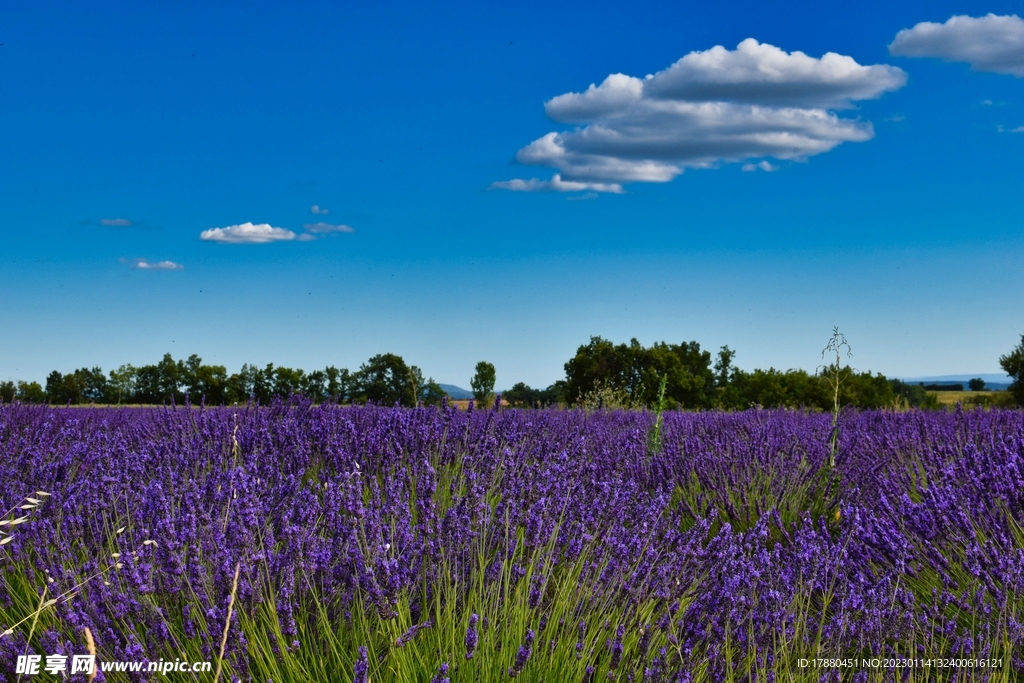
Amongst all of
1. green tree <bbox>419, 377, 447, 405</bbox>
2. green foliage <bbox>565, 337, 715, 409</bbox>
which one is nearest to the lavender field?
green tree <bbox>419, 377, 447, 405</bbox>

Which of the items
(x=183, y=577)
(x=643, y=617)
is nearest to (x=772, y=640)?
(x=643, y=617)

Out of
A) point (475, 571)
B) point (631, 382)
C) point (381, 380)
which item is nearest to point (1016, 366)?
point (631, 382)

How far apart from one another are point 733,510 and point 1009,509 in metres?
1.20

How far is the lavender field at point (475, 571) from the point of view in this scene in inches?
92.7

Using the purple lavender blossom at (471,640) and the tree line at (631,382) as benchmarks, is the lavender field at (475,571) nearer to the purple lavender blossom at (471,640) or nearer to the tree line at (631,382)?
the purple lavender blossom at (471,640)

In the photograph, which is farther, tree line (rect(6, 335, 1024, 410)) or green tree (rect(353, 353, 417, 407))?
tree line (rect(6, 335, 1024, 410))

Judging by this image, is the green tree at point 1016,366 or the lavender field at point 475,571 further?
the green tree at point 1016,366

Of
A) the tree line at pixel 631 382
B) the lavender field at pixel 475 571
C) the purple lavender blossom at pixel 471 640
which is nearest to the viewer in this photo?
the purple lavender blossom at pixel 471 640

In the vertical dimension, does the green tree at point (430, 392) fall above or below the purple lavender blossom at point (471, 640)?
above

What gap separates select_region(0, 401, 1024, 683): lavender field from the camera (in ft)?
7.73

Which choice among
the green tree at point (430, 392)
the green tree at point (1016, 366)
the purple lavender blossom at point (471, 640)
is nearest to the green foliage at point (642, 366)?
the green tree at point (1016, 366)

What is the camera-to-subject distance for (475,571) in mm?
2725

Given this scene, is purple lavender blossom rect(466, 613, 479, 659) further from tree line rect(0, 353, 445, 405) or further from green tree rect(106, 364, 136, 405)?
green tree rect(106, 364, 136, 405)

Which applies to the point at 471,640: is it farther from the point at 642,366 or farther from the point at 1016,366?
the point at 642,366
